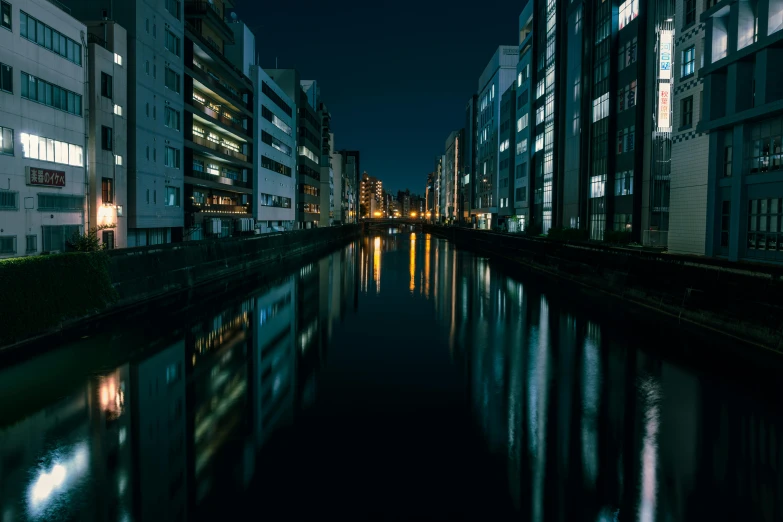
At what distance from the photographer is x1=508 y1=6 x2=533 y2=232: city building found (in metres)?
94.3

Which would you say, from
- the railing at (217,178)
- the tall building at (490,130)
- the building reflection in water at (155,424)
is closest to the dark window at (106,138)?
the railing at (217,178)

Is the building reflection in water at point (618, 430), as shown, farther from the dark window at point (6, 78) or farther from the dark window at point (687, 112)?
the dark window at point (6, 78)

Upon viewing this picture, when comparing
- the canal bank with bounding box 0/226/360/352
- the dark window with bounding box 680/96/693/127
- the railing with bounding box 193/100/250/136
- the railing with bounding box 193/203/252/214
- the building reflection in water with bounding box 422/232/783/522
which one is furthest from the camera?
the railing with bounding box 193/203/252/214

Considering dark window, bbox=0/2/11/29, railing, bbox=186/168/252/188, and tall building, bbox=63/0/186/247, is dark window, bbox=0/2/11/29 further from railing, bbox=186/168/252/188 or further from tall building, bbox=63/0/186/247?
railing, bbox=186/168/252/188

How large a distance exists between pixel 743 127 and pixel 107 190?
40238 millimetres

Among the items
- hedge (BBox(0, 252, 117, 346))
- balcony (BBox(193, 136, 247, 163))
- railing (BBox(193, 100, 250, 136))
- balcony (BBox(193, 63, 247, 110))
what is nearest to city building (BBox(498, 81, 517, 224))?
railing (BBox(193, 100, 250, 136))

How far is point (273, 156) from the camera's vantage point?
87625 millimetres

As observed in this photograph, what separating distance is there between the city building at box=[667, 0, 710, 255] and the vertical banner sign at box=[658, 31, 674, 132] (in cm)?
726

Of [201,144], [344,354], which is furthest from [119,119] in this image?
[344,354]

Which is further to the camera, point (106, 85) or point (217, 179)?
point (217, 179)

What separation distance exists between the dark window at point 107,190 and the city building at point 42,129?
5.94 feet

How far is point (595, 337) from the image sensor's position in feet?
55.6

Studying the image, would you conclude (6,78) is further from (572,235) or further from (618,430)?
(572,235)

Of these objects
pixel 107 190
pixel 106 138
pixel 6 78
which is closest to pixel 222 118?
pixel 106 138
